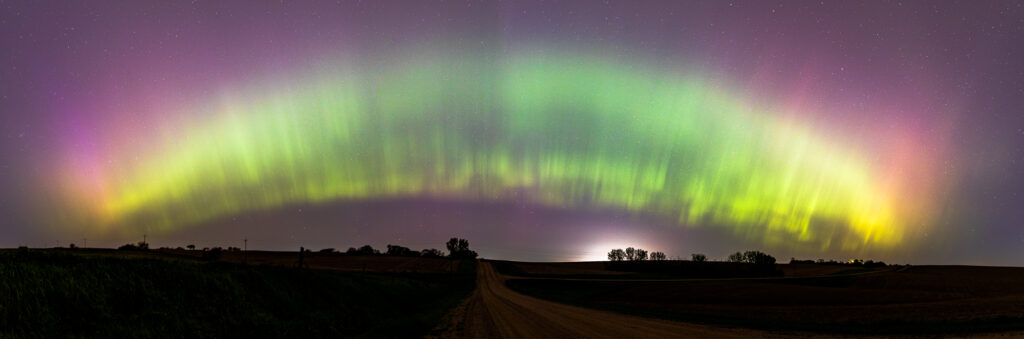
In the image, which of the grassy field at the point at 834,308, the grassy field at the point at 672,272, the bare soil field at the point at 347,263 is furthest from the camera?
the grassy field at the point at 672,272

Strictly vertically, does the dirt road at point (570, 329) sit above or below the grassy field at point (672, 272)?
above

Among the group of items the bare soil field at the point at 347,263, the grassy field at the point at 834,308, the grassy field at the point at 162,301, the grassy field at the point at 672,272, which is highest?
the grassy field at the point at 162,301

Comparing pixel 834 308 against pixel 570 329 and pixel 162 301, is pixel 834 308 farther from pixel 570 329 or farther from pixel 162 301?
pixel 162 301

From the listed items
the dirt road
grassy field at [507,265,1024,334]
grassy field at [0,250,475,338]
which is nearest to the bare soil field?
grassy field at [507,265,1024,334]

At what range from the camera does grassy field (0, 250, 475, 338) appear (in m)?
10.7

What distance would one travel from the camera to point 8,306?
10.0 meters

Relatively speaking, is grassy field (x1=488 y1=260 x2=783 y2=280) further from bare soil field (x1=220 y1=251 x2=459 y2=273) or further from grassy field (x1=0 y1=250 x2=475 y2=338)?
grassy field (x1=0 y1=250 x2=475 y2=338)

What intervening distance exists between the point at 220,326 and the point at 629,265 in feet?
530

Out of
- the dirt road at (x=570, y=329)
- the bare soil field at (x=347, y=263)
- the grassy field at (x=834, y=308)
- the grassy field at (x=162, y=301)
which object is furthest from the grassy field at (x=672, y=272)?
the grassy field at (x=162, y=301)

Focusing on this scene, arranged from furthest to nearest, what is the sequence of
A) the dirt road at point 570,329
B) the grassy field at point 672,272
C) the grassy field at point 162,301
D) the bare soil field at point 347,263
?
the grassy field at point 672,272 → the bare soil field at point 347,263 → the dirt road at point 570,329 → the grassy field at point 162,301

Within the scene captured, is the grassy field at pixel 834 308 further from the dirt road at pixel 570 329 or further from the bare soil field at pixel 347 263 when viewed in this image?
the bare soil field at pixel 347 263

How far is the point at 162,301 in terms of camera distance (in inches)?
548

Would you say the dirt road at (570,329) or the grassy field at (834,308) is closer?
the dirt road at (570,329)

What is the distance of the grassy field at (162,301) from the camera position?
10688 mm
